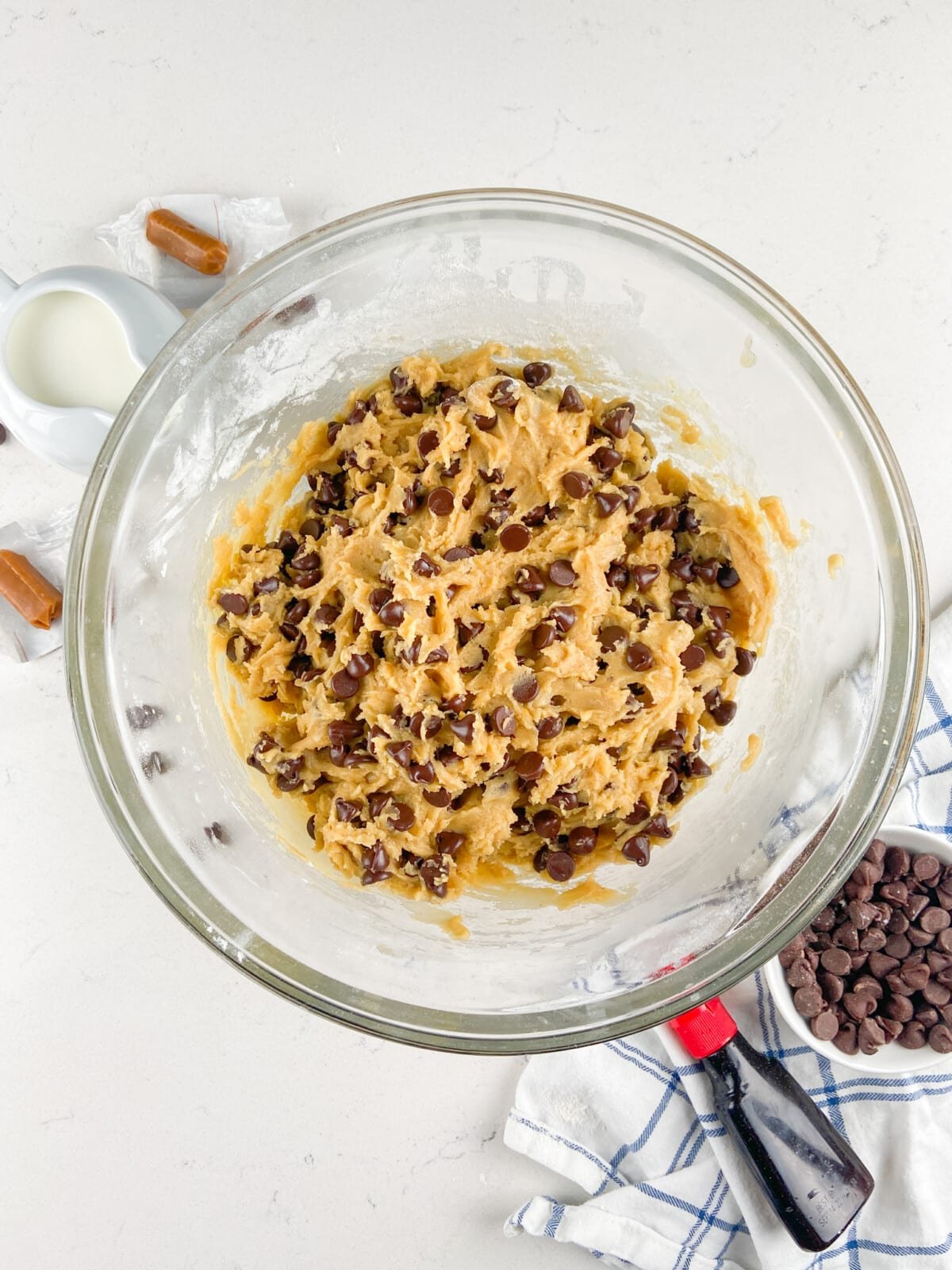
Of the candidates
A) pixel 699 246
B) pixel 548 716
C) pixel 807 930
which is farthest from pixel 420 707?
pixel 807 930

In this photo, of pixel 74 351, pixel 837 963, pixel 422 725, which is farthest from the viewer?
pixel 837 963

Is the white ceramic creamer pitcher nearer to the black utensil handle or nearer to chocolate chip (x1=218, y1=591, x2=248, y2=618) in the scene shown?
chocolate chip (x1=218, y1=591, x2=248, y2=618)

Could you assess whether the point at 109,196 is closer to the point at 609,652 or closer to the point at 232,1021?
the point at 609,652

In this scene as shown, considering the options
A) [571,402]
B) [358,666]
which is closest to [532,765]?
[358,666]

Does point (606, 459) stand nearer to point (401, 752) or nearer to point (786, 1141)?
point (401, 752)

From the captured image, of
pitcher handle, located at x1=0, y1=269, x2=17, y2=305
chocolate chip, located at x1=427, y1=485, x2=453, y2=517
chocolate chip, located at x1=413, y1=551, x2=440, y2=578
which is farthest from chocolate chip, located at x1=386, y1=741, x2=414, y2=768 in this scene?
pitcher handle, located at x1=0, y1=269, x2=17, y2=305

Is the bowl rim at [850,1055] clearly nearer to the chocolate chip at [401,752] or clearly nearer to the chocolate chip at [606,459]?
the chocolate chip at [401,752]

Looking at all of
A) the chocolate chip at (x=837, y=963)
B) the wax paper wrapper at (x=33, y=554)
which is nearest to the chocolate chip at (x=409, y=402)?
the wax paper wrapper at (x=33, y=554)
